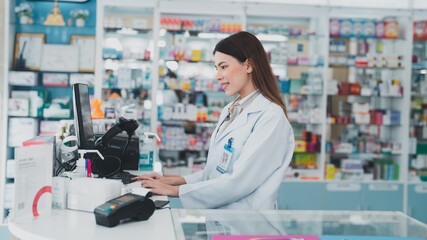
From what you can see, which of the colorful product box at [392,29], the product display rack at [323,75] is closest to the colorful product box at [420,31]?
the product display rack at [323,75]

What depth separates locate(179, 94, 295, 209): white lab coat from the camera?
6.61ft

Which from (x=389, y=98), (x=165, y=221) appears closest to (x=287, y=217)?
(x=165, y=221)

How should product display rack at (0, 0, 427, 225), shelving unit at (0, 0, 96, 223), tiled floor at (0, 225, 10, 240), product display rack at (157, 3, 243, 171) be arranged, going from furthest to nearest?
1. product display rack at (157, 3, 243, 171)
2. product display rack at (0, 0, 427, 225)
3. shelving unit at (0, 0, 96, 223)
4. tiled floor at (0, 225, 10, 240)

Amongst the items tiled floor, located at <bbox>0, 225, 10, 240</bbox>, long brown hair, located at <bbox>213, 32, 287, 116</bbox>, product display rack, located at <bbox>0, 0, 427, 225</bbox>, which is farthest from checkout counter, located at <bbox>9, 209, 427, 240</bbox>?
product display rack, located at <bbox>0, 0, 427, 225</bbox>

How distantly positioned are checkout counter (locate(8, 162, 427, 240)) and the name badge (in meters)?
0.54

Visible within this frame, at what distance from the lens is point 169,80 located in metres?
5.21

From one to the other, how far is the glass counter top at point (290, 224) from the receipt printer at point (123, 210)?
0.37 ft

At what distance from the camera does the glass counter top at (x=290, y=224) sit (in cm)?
140

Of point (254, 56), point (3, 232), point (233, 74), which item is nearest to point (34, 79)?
point (3, 232)

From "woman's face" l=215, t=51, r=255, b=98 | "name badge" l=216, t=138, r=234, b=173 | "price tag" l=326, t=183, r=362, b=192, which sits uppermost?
"woman's face" l=215, t=51, r=255, b=98

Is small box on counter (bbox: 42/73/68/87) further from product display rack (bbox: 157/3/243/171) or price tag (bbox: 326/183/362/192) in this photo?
price tag (bbox: 326/183/362/192)

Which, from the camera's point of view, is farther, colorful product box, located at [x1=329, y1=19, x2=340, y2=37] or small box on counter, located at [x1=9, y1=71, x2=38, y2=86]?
colorful product box, located at [x1=329, y1=19, x2=340, y2=37]

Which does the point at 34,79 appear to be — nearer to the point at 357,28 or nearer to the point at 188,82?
the point at 188,82

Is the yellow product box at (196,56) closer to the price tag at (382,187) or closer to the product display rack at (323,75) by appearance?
the product display rack at (323,75)
